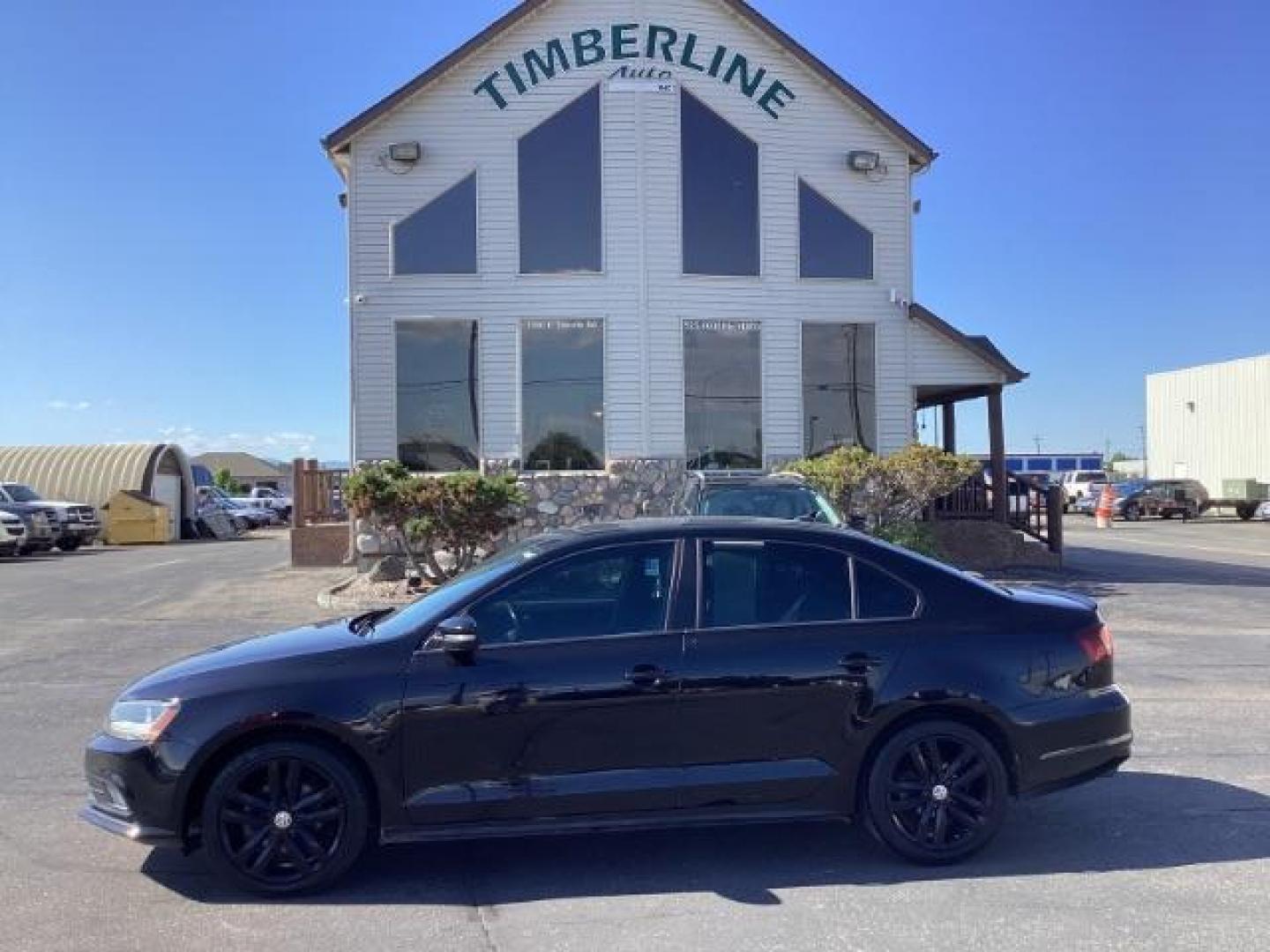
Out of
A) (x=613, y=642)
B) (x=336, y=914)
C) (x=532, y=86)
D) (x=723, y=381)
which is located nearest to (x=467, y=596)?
(x=613, y=642)

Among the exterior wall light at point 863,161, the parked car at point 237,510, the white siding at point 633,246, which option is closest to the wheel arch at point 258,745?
the white siding at point 633,246

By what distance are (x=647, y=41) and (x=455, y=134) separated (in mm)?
3526

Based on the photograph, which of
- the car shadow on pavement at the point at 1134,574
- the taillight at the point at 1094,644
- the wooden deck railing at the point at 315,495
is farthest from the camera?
the wooden deck railing at the point at 315,495

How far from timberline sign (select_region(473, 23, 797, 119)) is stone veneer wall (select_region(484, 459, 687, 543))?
615cm

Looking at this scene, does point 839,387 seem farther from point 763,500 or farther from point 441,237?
point 763,500

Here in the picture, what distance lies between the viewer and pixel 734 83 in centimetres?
1961

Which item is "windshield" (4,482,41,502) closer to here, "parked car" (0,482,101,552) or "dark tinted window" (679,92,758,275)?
"parked car" (0,482,101,552)

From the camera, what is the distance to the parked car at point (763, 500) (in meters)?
11.3

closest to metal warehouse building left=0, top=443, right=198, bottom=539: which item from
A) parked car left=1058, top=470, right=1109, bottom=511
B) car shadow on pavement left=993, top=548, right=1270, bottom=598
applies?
car shadow on pavement left=993, top=548, right=1270, bottom=598

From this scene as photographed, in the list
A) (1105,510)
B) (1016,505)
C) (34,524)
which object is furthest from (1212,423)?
(34,524)

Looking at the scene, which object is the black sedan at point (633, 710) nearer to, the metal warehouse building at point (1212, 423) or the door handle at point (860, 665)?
the door handle at point (860, 665)

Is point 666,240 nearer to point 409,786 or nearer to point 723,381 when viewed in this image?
point 723,381

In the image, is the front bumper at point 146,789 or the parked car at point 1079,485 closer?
the front bumper at point 146,789

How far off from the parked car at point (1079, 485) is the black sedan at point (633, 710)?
47.1 m
